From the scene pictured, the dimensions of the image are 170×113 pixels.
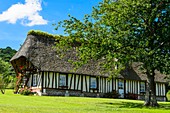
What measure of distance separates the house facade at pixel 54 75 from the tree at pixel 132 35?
10.2 m

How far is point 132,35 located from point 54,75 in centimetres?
1372

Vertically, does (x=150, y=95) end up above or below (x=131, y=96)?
above

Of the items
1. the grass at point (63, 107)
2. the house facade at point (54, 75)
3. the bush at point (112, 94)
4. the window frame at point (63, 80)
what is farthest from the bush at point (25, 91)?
the grass at point (63, 107)

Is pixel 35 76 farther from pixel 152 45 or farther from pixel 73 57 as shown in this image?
pixel 152 45

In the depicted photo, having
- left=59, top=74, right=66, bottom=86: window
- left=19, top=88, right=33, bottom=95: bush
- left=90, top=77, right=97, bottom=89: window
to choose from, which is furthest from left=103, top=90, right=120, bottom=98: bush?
left=19, top=88, right=33, bottom=95: bush

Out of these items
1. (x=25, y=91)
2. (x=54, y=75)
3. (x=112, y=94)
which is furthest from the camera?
(x=112, y=94)

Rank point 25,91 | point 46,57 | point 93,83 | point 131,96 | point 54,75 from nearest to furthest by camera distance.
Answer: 1. point 25,91
2. point 54,75
3. point 46,57
4. point 93,83
5. point 131,96

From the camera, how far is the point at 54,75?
105 feet

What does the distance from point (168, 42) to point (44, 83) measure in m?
15.1

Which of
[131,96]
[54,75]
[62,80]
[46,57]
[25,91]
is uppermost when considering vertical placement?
[46,57]

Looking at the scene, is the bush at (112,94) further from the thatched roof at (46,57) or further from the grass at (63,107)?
the grass at (63,107)

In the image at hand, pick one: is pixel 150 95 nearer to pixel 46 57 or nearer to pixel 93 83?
pixel 93 83

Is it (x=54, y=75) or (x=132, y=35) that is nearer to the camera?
(x=132, y=35)

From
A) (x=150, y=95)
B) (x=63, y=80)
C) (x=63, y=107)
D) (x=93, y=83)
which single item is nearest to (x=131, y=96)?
(x=93, y=83)
